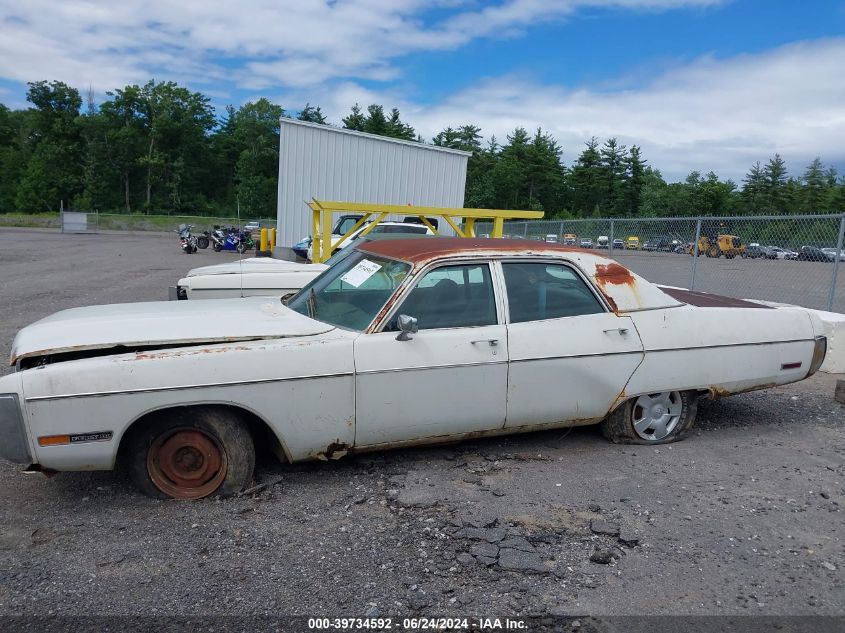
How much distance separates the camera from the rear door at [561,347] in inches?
151

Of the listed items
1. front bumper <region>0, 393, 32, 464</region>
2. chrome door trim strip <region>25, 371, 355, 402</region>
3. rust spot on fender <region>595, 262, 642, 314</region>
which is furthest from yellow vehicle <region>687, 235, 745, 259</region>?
front bumper <region>0, 393, 32, 464</region>

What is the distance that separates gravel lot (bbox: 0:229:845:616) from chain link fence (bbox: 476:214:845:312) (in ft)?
16.1

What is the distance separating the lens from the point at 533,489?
12.0 ft

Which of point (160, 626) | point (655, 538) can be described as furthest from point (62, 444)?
point (655, 538)

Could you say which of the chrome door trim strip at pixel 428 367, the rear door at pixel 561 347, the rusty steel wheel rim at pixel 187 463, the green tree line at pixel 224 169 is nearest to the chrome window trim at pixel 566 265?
the rear door at pixel 561 347

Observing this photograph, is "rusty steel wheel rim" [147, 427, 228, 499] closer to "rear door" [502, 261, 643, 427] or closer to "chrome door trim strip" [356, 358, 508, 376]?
"chrome door trim strip" [356, 358, 508, 376]

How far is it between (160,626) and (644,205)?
217 ft

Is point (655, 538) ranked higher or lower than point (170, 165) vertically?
lower

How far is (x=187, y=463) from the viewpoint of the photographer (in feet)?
11.1

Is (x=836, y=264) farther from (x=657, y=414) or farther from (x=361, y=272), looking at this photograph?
(x=361, y=272)

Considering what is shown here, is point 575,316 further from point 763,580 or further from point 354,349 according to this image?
point 763,580

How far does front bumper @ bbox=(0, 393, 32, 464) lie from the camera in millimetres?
2953

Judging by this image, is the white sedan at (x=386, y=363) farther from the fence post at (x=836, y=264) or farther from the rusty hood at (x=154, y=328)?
the fence post at (x=836, y=264)

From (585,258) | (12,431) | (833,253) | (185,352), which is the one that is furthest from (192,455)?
(833,253)
